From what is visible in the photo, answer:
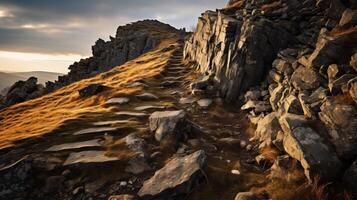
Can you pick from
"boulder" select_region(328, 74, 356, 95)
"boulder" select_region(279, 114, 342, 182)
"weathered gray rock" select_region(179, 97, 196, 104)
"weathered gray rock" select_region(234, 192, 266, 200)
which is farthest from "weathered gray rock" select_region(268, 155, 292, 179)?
"weathered gray rock" select_region(179, 97, 196, 104)

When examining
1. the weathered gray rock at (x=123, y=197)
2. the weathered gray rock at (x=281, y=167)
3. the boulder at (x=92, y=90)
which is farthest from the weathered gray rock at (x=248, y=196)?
the boulder at (x=92, y=90)

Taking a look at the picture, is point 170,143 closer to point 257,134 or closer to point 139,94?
point 257,134

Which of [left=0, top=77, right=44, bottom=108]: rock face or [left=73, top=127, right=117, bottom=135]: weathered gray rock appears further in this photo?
[left=0, top=77, right=44, bottom=108]: rock face

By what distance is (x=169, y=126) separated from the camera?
17.7 metres

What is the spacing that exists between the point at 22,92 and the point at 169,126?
169 feet

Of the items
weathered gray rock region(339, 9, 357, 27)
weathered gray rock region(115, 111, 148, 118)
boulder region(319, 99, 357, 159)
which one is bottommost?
weathered gray rock region(115, 111, 148, 118)

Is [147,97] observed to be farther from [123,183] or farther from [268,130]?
[123,183]

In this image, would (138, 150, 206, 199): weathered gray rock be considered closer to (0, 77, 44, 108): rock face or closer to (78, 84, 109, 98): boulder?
(78, 84, 109, 98): boulder

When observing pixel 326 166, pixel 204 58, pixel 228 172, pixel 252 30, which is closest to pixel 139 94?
pixel 204 58

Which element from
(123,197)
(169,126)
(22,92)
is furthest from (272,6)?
(22,92)

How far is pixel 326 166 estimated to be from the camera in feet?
38.3

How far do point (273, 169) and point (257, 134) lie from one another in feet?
12.7

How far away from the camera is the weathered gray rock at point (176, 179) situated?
12.5 meters

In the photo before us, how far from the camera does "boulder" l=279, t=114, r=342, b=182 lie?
11.7 meters
